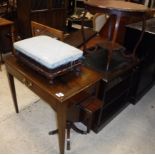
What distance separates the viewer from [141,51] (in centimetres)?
187

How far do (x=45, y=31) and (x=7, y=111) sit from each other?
35.9 inches

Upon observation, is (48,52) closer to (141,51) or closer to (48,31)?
(48,31)

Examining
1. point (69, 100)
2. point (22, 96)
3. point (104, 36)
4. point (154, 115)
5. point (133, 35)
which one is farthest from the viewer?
point (104, 36)

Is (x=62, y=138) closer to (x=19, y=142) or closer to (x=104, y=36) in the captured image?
(x=19, y=142)

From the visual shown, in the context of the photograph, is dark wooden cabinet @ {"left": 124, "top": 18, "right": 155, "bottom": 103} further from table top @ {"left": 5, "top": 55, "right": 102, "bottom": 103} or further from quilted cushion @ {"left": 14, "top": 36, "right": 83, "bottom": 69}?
quilted cushion @ {"left": 14, "top": 36, "right": 83, "bottom": 69}

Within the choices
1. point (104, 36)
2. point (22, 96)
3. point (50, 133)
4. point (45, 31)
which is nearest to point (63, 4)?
point (104, 36)

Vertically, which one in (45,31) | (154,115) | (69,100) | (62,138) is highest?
(45,31)

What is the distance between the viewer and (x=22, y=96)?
216 centimetres

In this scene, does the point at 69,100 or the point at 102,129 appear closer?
the point at 69,100

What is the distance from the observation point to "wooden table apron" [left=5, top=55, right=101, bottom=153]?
46.6 inches

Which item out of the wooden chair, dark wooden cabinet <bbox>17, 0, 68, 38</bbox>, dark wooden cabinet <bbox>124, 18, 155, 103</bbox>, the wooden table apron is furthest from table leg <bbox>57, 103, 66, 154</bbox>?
dark wooden cabinet <bbox>17, 0, 68, 38</bbox>

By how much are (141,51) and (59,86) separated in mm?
1034

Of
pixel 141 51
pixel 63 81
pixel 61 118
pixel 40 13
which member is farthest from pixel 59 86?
pixel 40 13

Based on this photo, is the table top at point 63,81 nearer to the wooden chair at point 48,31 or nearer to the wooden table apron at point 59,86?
the wooden table apron at point 59,86
